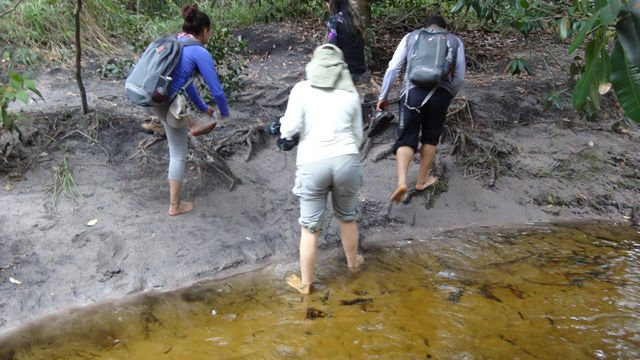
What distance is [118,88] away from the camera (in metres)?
7.12

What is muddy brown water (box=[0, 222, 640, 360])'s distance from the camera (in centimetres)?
362

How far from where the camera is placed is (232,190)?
5516 mm

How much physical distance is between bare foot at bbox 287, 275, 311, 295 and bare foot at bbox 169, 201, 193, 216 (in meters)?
1.32

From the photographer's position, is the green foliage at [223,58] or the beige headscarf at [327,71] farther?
the green foliage at [223,58]

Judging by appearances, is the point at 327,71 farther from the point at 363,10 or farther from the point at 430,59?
the point at 363,10

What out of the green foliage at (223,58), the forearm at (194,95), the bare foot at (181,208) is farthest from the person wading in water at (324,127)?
the green foliage at (223,58)

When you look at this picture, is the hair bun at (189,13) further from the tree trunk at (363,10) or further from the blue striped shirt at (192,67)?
the tree trunk at (363,10)

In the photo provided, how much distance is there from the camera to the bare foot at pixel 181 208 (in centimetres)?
497

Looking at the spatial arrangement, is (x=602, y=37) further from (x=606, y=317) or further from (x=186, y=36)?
(x=186, y=36)

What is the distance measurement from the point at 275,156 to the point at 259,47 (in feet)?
10.7

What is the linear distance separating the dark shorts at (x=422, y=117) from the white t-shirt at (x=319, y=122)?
1383mm

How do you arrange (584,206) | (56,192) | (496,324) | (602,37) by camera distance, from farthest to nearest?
(584,206), (56,192), (496,324), (602,37)

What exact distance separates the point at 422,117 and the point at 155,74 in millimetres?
2534

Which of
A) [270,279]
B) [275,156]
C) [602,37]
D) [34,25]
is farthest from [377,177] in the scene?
[34,25]
